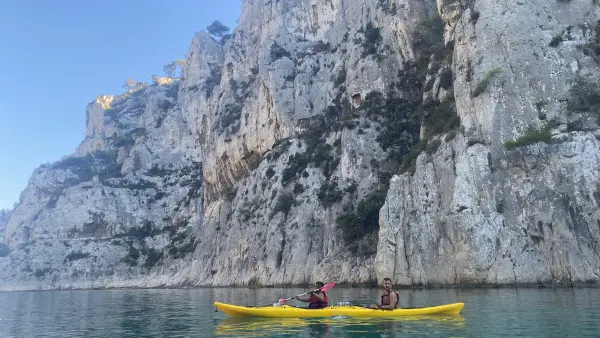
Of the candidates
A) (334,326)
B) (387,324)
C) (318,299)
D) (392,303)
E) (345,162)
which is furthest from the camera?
(345,162)

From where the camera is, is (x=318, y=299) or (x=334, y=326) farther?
(x=318, y=299)

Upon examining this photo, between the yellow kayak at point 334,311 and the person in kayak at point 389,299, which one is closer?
the yellow kayak at point 334,311

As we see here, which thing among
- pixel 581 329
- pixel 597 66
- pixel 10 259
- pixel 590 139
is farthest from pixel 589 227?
pixel 10 259

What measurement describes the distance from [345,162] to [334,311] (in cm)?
3740

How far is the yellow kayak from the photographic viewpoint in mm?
18516

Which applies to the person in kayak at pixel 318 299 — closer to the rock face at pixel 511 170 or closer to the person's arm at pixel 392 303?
the person's arm at pixel 392 303

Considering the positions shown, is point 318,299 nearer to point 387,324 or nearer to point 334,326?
point 334,326

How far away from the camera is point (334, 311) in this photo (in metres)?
19.3

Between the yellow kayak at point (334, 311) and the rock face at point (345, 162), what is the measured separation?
1504 cm

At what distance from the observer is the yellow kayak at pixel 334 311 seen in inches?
729

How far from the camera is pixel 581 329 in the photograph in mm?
13711

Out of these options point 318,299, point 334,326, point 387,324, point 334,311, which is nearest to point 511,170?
point 318,299

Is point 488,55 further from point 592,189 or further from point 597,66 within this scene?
point 592,189

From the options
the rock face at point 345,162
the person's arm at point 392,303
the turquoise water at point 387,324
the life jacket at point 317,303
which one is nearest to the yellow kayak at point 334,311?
the person's arm at point 392,303
